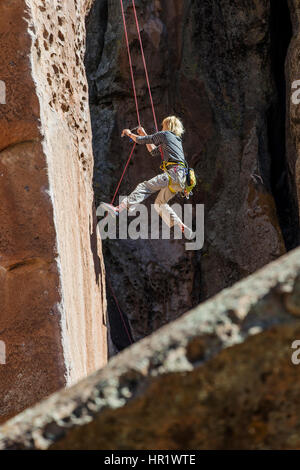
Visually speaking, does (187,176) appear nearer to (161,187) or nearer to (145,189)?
(161,187)

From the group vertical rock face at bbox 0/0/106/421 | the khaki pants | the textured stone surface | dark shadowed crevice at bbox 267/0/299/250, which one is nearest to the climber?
the khaki pants

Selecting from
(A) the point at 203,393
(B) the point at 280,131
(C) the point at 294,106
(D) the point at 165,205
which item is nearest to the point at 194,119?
(B) the point at 280,131

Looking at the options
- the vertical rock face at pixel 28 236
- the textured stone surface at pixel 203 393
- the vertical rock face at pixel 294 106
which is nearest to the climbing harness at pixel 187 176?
the vertical rock face at pixel 294 106

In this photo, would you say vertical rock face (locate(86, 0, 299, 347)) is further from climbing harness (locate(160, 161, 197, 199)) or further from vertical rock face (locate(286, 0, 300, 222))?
→ climbing harness (locate(160, 161, 197, 199))

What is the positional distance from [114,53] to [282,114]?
272 cm

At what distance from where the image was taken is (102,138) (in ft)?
29.5

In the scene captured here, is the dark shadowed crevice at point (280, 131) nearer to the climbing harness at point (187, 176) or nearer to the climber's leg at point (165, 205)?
the climber's leg at point (165, 205)

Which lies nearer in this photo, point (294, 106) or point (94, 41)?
point (294, 106)

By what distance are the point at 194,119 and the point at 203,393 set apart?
7.92 m

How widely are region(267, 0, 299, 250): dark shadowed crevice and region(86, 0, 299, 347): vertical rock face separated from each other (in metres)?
0.02

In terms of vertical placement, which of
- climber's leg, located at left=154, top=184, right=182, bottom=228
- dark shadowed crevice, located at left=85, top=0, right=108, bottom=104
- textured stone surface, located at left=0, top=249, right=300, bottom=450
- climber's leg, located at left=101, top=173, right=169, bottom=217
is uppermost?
dark shadowed crevice, located at left=85, top=0, right=108, bottom=104

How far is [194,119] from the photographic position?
8953 mm

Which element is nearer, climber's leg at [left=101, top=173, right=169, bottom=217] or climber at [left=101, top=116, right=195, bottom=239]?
climber at [left=101, top=116, right=195, bottom=239]

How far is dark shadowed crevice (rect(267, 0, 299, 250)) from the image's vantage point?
843 cm
